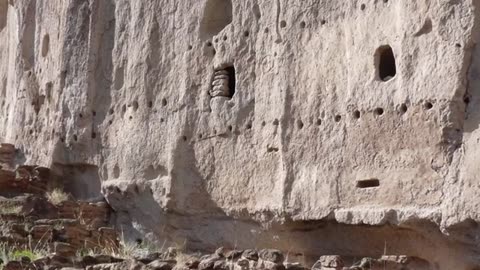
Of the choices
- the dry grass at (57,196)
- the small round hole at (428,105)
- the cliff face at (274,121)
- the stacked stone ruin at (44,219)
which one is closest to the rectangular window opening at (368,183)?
the cliff face at (274,121)

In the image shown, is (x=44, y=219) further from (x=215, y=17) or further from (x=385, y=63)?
(x=385, y=63)

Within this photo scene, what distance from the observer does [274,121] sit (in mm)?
11125

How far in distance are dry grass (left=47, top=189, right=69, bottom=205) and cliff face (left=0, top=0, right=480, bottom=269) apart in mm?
376

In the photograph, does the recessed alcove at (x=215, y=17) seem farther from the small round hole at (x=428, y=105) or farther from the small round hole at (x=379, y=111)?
the small round hole at (x=428, y=105)

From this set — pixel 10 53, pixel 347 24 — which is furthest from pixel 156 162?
pixel 10 53

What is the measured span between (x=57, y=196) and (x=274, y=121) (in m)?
4.36

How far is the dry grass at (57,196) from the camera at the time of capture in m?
13.6

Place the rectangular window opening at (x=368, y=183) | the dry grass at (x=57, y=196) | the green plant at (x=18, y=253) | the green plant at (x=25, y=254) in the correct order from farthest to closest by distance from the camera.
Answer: the dry grass at (x=57, y=196)
the rectangular window opening at (x=368, y=183)
the green plant at (x=25, y=254)
the green plant at (x=18, y=253)

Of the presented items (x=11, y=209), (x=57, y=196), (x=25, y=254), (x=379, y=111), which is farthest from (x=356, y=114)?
(x=57, y=196)

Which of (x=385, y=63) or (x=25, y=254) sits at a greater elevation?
(x=385, y=63)

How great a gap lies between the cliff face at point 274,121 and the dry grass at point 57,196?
1.23ft

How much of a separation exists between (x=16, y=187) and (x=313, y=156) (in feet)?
17.7

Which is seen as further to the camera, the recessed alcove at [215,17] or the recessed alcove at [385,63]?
the recessed alcove at [215,17]

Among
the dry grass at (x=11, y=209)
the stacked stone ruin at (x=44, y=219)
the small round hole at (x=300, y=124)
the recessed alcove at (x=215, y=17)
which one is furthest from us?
the recessed alcove at (x=215, y=17)
